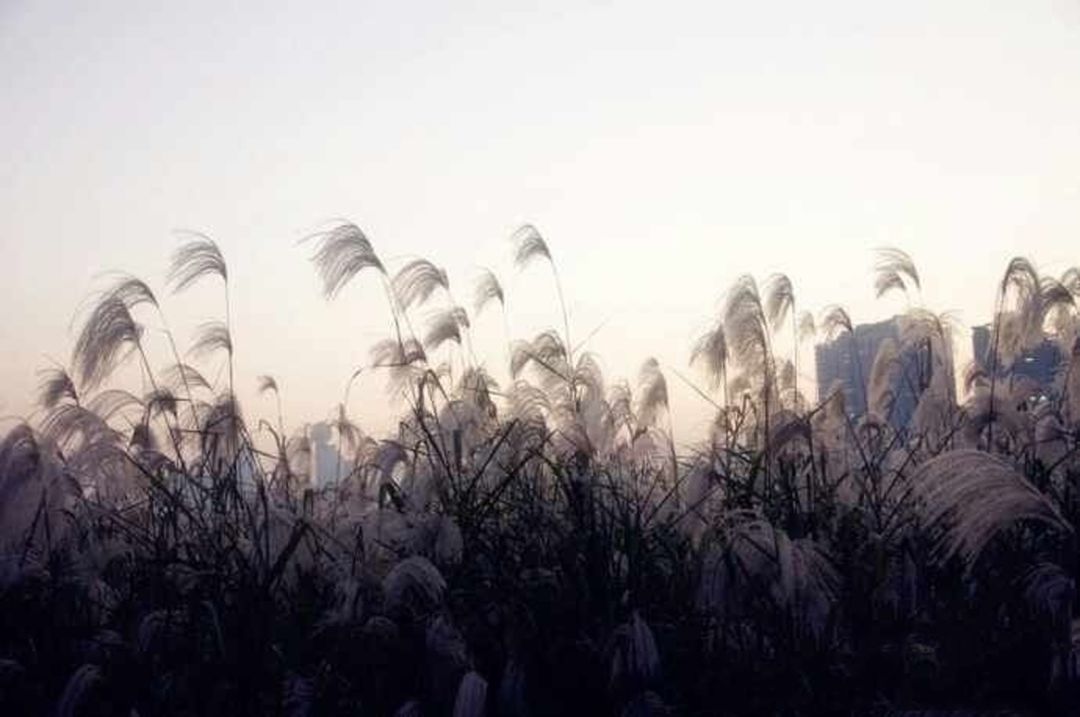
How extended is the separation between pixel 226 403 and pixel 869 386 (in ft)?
13.9

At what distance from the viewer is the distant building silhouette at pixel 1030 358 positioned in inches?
297

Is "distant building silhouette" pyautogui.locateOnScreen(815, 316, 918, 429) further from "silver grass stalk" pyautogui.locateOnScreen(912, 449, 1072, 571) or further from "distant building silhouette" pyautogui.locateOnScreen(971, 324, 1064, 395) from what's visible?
"silver grass stalk" pyautogui.locateOnScreen(912, 449, 1072, 571)

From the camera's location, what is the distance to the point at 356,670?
4.53 meters

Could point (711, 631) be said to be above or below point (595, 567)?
below

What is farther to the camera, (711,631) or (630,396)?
(630,396)

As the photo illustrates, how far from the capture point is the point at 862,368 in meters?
8.08

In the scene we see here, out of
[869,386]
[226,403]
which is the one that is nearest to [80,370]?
[226,403]

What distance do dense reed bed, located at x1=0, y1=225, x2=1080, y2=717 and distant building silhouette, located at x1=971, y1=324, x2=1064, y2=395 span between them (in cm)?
91

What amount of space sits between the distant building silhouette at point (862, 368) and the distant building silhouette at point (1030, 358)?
572 mm


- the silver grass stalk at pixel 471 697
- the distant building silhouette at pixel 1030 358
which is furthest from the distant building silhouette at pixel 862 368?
the silver grass stalk at pixel 471 697

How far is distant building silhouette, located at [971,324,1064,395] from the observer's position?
753cm

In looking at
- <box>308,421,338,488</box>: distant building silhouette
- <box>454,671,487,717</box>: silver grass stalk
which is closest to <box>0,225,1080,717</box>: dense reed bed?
<box>454,671,487,717</box>: silver grass stalk

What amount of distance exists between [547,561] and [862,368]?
4.15 metres

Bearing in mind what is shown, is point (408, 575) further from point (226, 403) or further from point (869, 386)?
point (869, 386)
